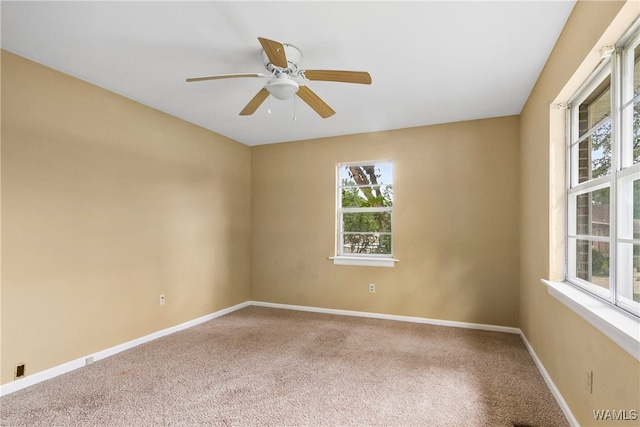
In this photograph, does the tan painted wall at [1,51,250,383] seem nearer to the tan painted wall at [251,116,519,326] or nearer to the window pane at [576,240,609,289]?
Answer: the tan painted wall at [251,116,519,326]

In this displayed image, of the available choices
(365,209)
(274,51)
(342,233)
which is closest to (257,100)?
(274,51)

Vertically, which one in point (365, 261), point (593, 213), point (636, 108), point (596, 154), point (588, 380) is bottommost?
point (588, 380)

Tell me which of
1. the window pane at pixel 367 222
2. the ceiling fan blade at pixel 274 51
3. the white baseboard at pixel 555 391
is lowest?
the white baseboard at pixel 555 391

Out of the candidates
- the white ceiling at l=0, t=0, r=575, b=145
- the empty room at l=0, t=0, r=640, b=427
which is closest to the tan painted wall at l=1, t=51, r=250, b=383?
the empty room at l=0, t=0, r=640, b=427

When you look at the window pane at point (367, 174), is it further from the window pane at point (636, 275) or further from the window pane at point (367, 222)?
the window pane at point (636, 275)

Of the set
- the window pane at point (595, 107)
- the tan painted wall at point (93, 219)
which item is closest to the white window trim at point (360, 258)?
the tan painted wall at point (93, 219)

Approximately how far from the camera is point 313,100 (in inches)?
101

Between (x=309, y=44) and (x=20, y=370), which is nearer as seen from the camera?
(x=309, y=44)

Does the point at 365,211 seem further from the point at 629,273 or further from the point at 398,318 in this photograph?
the point at 629,273

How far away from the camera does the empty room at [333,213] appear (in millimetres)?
1921

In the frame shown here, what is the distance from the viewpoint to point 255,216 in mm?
5133

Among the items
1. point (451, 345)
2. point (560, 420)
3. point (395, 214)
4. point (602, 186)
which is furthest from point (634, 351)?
point (395, 214)

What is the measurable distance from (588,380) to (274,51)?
249 centimetres

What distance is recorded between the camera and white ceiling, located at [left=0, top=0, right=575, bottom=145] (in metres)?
1.95
